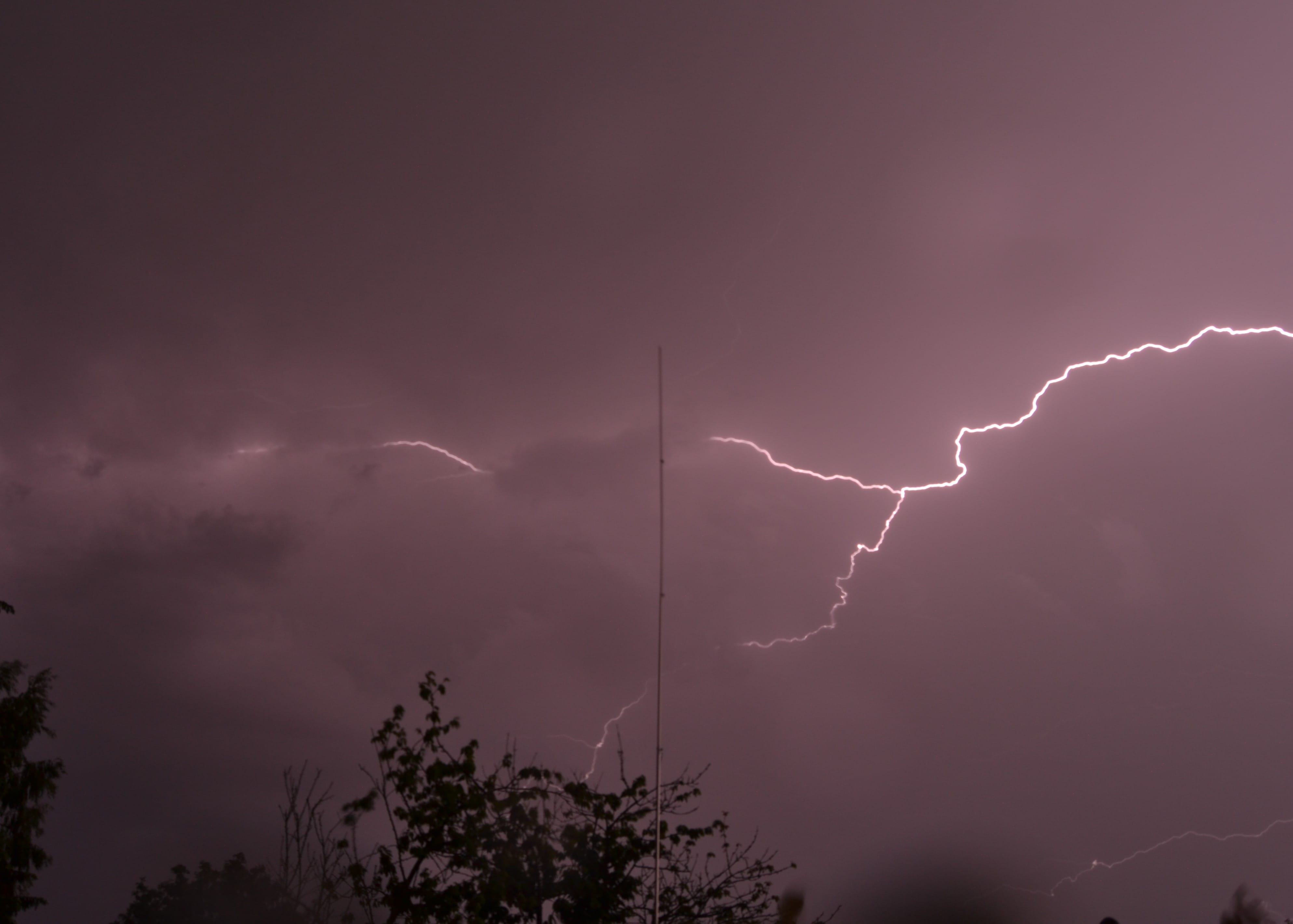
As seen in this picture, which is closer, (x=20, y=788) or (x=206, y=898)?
(x=20, y=788)

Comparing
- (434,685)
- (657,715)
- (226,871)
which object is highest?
(434,685)

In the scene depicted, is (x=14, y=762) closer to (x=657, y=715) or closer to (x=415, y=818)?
(x=415, y=818)

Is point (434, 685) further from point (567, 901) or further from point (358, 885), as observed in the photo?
point (567, 901)

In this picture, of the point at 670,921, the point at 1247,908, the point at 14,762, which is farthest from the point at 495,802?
the point at 14,762

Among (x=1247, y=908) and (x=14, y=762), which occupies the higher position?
(x=14, y=762)

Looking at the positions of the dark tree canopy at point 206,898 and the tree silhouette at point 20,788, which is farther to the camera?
the dark tree canopy at point 206,898

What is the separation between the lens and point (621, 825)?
29.9ft

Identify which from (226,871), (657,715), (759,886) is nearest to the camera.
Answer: (657,715)

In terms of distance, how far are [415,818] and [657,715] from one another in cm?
494

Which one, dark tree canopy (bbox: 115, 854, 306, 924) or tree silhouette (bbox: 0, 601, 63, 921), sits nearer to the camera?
tree silhouette (bbox: 0, 601, 63, 921)

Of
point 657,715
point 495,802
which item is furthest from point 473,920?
point 657,715

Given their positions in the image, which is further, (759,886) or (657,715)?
(759,886)

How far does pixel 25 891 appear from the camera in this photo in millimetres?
13445

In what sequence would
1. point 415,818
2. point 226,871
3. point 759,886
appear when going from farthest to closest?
point 226,871, point 759,886, point 415,818
